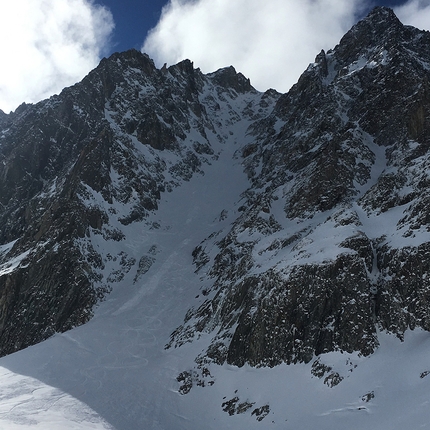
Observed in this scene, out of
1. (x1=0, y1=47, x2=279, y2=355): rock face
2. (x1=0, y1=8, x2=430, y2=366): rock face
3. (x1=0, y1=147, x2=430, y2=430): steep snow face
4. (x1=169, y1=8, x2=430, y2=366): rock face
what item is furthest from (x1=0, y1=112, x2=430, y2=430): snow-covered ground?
(x1=0, y1=47, x2=279, y2=355): rock face

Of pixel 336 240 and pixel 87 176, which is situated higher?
pixel 87 176

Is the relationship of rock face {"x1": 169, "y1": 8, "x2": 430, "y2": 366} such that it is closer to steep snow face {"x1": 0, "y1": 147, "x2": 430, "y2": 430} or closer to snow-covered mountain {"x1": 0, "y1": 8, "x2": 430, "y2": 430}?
snow-covered mountain {"x1": 0, "y1": 8, "x2": 430, "y2": 430}

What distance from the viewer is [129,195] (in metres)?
61.6

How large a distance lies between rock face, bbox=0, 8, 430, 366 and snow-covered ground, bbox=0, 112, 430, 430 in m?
1.47

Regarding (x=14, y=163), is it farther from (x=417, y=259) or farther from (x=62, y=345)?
(x=417, y=259)

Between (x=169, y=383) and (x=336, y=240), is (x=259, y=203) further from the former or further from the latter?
(x=169, y=383)

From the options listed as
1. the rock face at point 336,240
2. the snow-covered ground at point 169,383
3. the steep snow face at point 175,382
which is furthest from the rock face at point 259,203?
the snow-covered ground at point 169,383

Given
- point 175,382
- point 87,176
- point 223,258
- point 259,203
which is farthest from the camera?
point 87,176

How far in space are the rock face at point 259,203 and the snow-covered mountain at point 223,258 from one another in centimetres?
19

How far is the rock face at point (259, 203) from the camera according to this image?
942 inches

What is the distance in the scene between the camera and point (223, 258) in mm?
42938

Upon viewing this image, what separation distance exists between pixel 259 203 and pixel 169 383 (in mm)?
24417

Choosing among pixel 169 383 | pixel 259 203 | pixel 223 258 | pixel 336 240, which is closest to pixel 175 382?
pixel 169 383

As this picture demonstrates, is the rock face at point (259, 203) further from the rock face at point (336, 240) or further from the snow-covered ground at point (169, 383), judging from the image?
the snow-covered ground at point (169, 383)
